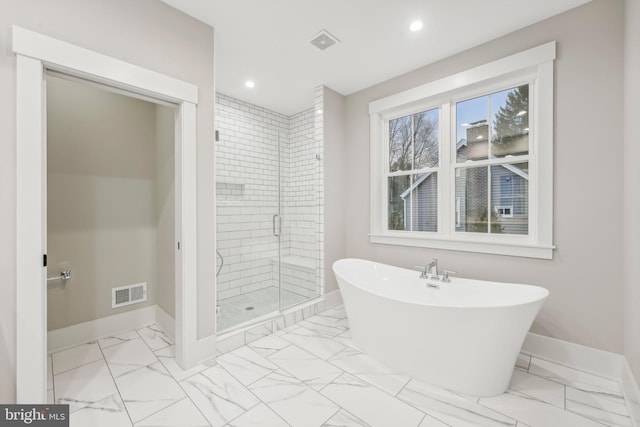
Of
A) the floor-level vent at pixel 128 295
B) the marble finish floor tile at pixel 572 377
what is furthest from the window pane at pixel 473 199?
the floor-level vent at pixel 128 295

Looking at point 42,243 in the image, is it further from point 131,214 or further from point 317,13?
point 317,13

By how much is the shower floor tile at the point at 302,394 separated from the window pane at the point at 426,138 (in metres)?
2.01

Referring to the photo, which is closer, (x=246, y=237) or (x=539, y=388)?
(x=539, y=388)

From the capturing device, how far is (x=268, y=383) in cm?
187

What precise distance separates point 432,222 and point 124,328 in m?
3.40

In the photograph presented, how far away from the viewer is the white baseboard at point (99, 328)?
90.4 inches

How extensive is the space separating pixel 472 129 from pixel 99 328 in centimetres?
413

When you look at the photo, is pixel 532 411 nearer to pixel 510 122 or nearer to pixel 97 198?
pixel 510 122

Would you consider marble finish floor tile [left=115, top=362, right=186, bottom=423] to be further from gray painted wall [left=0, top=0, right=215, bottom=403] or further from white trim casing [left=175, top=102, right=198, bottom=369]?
gray painted wall [left=0, top=0, right=215, bottom=403]

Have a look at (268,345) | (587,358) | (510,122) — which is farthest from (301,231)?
(587,358)

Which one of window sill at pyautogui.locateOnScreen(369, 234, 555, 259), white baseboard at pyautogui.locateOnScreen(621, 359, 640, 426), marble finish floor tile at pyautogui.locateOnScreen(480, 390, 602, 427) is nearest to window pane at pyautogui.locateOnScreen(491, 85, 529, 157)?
window sill at pyautogui.locateOnScreen(369, 234, 555, 259)

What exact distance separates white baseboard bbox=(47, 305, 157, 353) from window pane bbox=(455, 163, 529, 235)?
3.44m

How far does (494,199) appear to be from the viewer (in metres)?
2.48

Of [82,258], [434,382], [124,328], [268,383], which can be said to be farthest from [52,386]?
[434,382]
